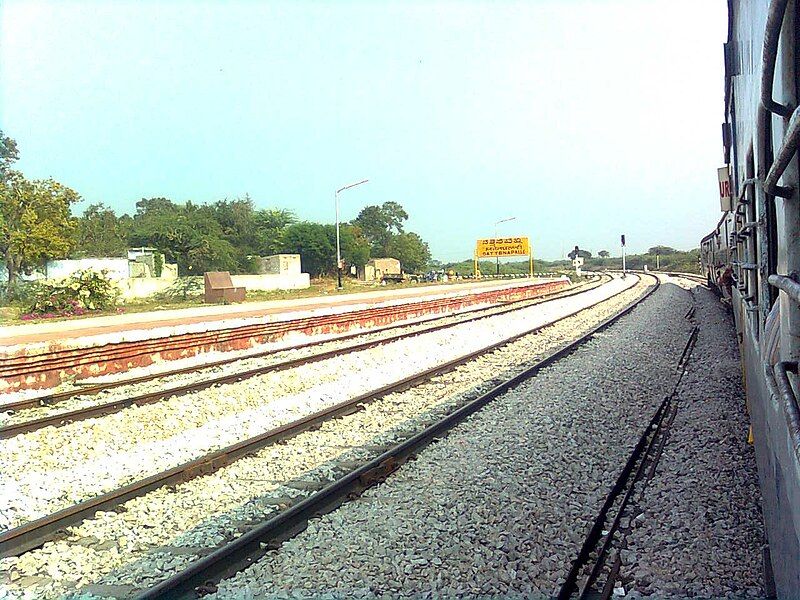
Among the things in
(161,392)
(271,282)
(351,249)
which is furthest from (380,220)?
(161,392)

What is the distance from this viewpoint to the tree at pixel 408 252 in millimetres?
86750

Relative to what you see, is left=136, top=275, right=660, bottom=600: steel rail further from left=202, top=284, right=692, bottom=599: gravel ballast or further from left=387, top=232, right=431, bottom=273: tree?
left=387, top=232, right=431, bottom=273: tree

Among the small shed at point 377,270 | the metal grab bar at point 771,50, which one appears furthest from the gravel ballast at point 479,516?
the small shed at point 377,270

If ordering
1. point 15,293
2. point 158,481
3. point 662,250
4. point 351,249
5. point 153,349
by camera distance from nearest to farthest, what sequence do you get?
point 158,481
point 153,349
point 15,293
point 351,249
point 662,250

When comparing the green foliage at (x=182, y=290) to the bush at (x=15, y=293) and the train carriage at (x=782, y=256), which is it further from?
the train carriage at (x=782, y=256)

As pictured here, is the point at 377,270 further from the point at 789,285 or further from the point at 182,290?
the point at 789,285

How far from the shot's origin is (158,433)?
7.88m

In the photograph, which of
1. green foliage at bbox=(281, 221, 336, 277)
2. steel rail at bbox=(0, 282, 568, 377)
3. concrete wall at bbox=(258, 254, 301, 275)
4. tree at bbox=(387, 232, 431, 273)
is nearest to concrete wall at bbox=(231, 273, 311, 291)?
concrete wall at bbox=(258, 254, 301, 275)

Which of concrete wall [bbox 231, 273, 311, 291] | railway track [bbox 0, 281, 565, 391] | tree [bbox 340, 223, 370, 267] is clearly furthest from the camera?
tree [bbox 340, 223, 370, 267]

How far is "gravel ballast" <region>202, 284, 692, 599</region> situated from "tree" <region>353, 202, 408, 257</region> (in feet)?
300

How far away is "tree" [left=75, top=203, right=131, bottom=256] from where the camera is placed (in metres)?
54.4

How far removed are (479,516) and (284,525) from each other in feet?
4.74

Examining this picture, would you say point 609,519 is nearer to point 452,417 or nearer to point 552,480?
point 552,480

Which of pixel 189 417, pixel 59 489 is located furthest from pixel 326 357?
pixel 59 489
